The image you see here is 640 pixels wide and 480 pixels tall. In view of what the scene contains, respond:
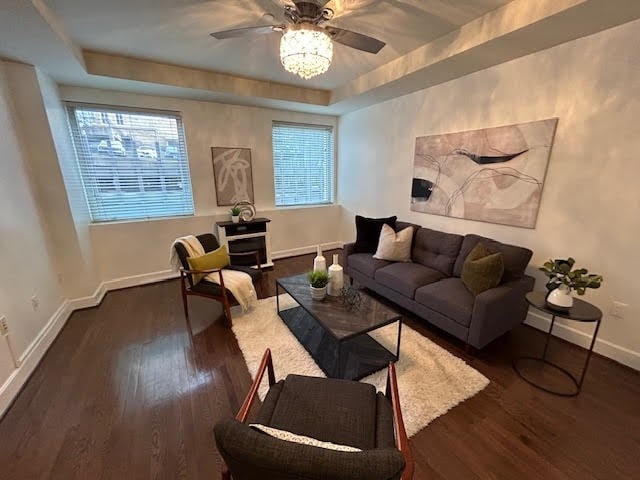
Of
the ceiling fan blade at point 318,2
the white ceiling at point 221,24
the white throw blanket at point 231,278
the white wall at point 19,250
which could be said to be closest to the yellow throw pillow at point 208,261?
the white throw blanket at point 231,278

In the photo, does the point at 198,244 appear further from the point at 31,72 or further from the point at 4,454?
the point at 31,72

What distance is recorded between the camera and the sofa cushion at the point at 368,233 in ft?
11.5

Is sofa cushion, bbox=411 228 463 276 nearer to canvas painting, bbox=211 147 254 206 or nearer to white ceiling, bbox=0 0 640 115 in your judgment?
white ceiling, bbox=0 0 640 115

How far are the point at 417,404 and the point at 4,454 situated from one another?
7.89 feet

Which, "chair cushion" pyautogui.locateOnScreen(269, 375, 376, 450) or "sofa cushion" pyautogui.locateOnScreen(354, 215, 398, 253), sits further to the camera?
"sofa cushion" pyautogui.locateOnScreen(354, 215, 398, 253)

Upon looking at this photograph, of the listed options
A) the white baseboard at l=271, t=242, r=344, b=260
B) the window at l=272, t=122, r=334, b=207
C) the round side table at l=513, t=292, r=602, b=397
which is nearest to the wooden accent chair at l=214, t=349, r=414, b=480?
the round side table at l=513, t=292, r=602, b=397

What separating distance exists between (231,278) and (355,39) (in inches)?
91.9

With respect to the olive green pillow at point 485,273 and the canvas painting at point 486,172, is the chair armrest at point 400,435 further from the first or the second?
the canvas painting at point 486,172

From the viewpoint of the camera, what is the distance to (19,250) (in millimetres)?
2250

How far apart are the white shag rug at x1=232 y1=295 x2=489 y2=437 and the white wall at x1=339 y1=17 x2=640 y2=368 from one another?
130 centimetres

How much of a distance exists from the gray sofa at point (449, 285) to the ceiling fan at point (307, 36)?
2.04m

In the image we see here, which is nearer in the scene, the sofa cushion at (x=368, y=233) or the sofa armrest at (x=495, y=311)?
the sofa armrest at (x=495, y=311)

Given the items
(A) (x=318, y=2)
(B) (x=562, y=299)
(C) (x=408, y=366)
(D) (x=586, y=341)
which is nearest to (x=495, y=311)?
(B) (x=562, y=299)

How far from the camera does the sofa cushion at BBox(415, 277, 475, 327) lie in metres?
2.21
